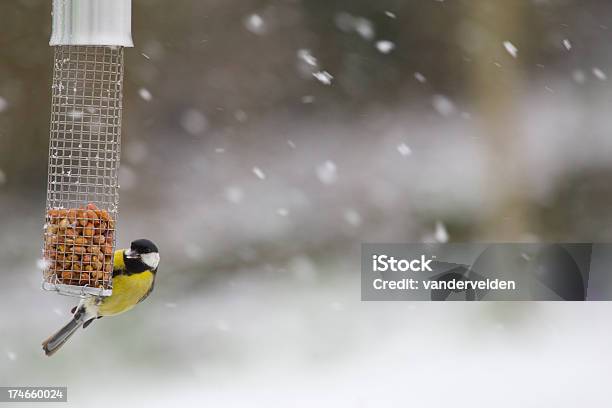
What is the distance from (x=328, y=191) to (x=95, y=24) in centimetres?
222

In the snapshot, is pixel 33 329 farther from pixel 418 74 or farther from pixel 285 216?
pixel 418 74

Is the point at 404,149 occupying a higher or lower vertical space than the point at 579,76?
lower

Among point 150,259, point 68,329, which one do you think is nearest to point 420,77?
point 150,259

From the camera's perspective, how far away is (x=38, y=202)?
4.66 m

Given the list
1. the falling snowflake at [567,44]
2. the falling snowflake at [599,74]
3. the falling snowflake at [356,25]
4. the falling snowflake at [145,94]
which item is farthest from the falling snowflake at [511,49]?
the falling snowflake at [145,94]

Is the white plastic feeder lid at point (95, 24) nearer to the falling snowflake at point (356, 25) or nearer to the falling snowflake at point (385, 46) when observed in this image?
the falling snowflake at point (356, 25)

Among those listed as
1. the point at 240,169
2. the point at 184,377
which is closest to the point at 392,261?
the point at 240,169

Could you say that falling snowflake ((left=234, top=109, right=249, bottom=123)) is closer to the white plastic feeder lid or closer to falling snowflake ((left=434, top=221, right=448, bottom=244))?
falling snowflake ((left=434, top=221, right=448, bottom=244))

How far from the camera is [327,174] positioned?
4.81 meters

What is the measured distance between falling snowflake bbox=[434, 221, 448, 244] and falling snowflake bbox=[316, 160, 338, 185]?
592 millimetres

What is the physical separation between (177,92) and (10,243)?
113 cm

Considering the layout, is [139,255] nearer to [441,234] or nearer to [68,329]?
[68,329]

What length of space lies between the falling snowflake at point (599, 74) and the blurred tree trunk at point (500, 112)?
386 mm

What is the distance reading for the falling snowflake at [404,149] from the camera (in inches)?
190
